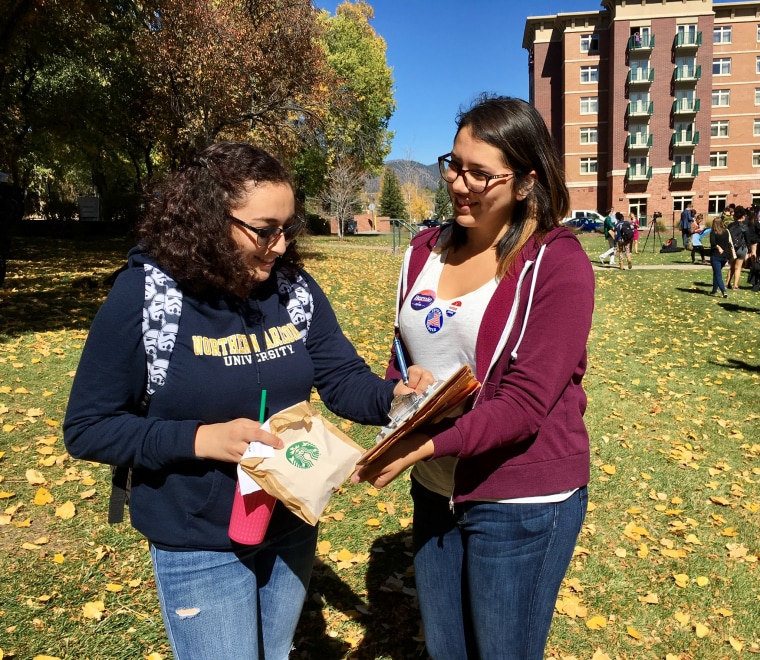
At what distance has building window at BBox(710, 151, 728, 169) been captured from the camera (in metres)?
51.6

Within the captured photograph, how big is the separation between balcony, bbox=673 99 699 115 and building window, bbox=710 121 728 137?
294 cm

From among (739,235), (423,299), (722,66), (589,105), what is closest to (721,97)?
(722,66)

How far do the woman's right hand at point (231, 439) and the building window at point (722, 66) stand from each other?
6116cm

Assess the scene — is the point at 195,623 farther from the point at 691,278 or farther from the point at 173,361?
the point at 691,278

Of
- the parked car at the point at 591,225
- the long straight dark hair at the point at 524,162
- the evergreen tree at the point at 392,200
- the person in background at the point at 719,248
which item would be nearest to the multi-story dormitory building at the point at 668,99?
the parked car at the point at 591,225

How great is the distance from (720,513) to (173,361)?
4707mm

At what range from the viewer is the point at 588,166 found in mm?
54094

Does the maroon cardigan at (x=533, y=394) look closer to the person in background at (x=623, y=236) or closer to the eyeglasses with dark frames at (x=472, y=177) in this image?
the eyeglasses with dark frames at (x=472, y=177)

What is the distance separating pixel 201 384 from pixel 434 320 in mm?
769

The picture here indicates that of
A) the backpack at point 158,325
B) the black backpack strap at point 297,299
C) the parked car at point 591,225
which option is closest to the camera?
the backpack at point 158,325

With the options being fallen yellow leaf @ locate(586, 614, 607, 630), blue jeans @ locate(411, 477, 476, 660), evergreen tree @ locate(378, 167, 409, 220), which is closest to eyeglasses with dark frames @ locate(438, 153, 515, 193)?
blue jeans @ locate(411, 477, 476, 660)

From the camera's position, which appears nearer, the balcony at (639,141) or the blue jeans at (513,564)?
the blue jeans at (513,564)

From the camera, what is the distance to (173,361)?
70.6 inches

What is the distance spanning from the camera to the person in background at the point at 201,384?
1.72 m
